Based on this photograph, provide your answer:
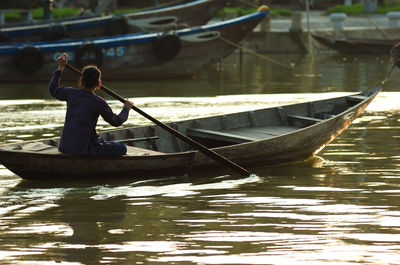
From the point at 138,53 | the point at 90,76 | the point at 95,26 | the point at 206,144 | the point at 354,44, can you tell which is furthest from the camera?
the point at 354,44

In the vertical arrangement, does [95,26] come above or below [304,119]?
above

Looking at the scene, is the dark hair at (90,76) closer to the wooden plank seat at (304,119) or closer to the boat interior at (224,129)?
the boat interior at (224,129)

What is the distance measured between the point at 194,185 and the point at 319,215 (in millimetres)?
2142

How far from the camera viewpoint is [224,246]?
9.15 m

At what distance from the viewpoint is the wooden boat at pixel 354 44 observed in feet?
113

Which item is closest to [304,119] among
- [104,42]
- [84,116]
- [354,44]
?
[84,116]

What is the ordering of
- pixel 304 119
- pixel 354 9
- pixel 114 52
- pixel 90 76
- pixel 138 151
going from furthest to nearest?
pixel 354 9 → pixel 114 52 → pixel 304 119 → pixel 138 151 → pixel 90 76

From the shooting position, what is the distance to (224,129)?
14711 millimetres

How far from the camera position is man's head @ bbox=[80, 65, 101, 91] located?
11664 millimetres

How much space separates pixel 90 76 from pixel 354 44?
81.1 feet

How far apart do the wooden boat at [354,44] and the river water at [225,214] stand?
17.3m

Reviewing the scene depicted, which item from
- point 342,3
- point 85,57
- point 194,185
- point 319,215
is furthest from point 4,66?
point 342,3

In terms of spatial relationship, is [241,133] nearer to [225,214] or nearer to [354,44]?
[225,214]

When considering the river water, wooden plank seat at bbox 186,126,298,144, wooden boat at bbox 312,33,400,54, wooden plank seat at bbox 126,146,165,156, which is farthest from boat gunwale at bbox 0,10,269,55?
wooden plank seat at bbox 126,146,165,156
